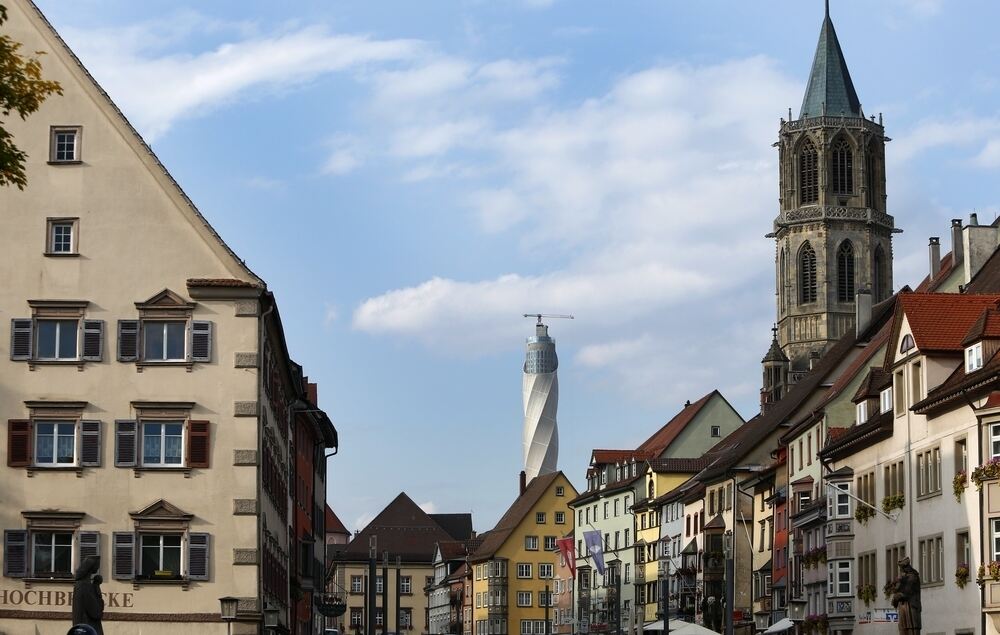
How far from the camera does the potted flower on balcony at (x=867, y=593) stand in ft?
221

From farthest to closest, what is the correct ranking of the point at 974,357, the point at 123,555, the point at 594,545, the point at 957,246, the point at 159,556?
the point at 594,545, the point at 957,246, the point at 974,357, the point at 159,556, the point at 123,555

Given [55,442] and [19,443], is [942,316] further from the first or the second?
[19,443]

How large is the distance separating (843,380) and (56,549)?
37724mm

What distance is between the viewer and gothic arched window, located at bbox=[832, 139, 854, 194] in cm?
19038

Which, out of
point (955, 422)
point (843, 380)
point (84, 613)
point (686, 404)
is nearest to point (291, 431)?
point (843, 380)

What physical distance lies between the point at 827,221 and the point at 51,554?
144 metres

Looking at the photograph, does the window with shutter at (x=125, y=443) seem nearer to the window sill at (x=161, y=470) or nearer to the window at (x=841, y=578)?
the window sill at (x=161, y=470)

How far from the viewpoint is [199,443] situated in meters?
53.2

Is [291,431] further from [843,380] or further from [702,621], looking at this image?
[702,621]

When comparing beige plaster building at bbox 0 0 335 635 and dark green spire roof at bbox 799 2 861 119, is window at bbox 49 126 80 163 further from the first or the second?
dark green spire roof at bbox 799 2 861 119

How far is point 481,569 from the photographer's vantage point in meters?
189

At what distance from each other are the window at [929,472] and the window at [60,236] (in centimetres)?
2628

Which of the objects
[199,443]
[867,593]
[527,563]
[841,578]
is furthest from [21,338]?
[527,563]

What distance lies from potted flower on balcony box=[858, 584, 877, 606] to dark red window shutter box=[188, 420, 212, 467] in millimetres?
25614
